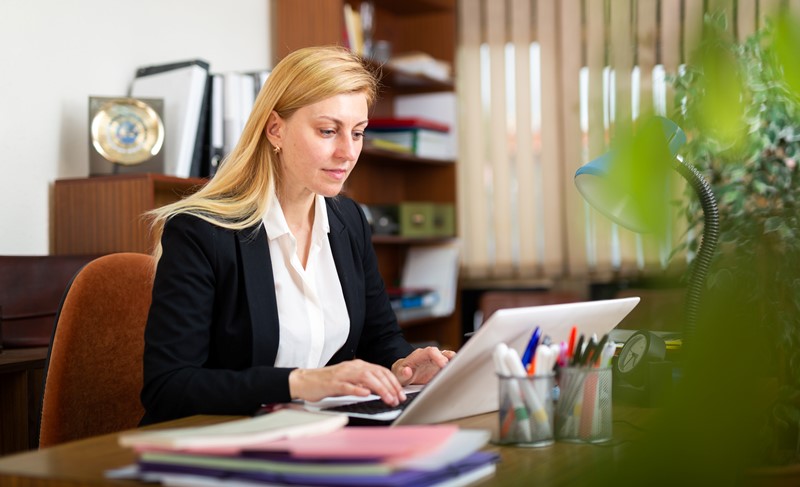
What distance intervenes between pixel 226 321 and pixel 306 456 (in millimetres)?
824

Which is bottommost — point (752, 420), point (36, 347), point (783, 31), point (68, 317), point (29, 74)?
point (36, 347)

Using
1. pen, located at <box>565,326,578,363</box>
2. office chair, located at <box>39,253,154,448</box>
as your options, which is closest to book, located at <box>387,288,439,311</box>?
office chair, located at <box>39,253,154,448</box>

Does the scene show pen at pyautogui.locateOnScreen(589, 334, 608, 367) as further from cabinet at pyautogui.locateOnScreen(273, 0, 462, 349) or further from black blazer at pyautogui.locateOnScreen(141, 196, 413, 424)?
cabinet at pyautogui.locateOnScreen(273, 0, 462, 349)

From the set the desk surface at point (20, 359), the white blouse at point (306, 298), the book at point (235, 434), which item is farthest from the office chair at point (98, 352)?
the book at point (235, 434)

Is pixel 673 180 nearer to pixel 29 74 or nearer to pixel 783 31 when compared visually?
pixel 783 31

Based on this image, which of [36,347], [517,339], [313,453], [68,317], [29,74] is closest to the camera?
[313,453]

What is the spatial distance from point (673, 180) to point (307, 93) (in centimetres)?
145

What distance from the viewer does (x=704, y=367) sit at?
0.79ft

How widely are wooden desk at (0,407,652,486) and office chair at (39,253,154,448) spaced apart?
1.75 feet

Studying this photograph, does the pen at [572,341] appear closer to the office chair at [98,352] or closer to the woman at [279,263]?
the woman at [279,263]

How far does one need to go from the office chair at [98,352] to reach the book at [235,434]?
0.76 m

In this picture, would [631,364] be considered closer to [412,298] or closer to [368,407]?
[368,407]

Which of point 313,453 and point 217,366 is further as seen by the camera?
point 217,366


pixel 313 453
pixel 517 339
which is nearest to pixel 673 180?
pixel 313 453
